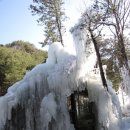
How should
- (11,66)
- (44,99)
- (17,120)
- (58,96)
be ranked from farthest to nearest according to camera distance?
(11,66) < (17,120) < (58,96) < (44,99)

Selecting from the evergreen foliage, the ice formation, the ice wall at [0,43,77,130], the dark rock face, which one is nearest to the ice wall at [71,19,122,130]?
the ice formation

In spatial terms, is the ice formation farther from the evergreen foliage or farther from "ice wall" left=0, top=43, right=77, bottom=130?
the evergreen foliage

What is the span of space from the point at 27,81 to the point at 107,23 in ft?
17.6

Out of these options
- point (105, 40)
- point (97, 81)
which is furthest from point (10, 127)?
point (105, 40)

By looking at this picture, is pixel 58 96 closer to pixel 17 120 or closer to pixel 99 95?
pixel 99 95

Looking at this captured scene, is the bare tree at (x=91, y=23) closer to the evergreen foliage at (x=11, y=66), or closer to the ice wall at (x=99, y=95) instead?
the ice wall at (x=99, y=95)

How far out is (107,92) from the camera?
1356 centimetres

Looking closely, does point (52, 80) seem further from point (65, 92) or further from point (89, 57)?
point (89, 57)

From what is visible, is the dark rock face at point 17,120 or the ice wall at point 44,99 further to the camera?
the dark rock face at point 17,120

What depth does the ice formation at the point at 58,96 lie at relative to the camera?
13289 mm

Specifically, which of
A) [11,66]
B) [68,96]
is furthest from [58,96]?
[11,66]

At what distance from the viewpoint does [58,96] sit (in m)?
13.6

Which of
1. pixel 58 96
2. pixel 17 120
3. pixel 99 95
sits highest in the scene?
pixel 58 96

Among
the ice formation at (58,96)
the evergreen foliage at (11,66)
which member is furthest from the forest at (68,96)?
the evergreen foliage at (11,66)
